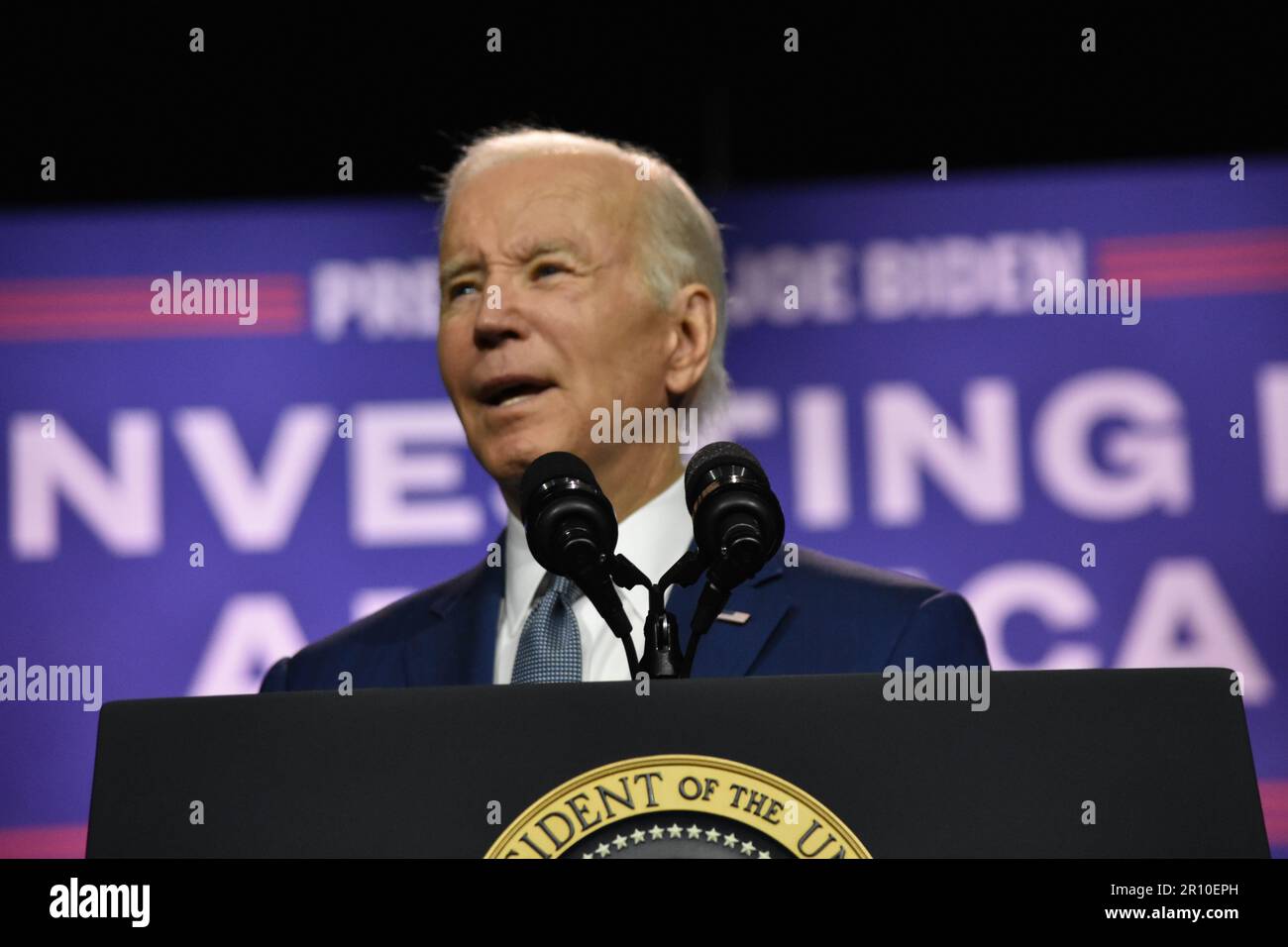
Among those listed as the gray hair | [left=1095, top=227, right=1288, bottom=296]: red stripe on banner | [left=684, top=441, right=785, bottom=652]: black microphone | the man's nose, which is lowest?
[left=684, top=441, right=785, bottom=652]: black microphone

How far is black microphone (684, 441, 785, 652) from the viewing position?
1.47 meters

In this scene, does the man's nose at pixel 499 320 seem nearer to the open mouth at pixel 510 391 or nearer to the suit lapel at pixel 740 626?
the open mouth at pixel 510 391

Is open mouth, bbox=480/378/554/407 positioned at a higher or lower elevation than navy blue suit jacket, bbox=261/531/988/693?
higher

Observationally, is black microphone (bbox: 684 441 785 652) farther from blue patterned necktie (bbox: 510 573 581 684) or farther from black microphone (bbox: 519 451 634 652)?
blue patterned necktie (bbox: 510 573 581 684)

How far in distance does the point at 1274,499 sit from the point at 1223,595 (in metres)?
0.24

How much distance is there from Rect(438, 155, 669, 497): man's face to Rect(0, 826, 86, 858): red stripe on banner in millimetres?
1783

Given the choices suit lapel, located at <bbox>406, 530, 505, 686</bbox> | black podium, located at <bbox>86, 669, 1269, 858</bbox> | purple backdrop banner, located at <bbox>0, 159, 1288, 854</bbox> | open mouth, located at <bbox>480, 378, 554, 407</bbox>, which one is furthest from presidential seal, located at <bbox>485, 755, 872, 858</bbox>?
purple backdrop banner, located at <bbox>0, 159, 1288, 854</bbox>

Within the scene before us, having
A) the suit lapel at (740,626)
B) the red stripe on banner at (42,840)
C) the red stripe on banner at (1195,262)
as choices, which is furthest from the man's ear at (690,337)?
the red stripe on banner at (42,840)

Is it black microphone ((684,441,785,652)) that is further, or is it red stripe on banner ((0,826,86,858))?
red stripe on banner ((0,826,86,858))

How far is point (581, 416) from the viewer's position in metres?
2.31

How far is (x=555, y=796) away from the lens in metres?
1.36

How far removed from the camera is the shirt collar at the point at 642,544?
230cm

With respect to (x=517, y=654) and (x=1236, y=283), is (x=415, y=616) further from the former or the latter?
(x=1236, y=283)
